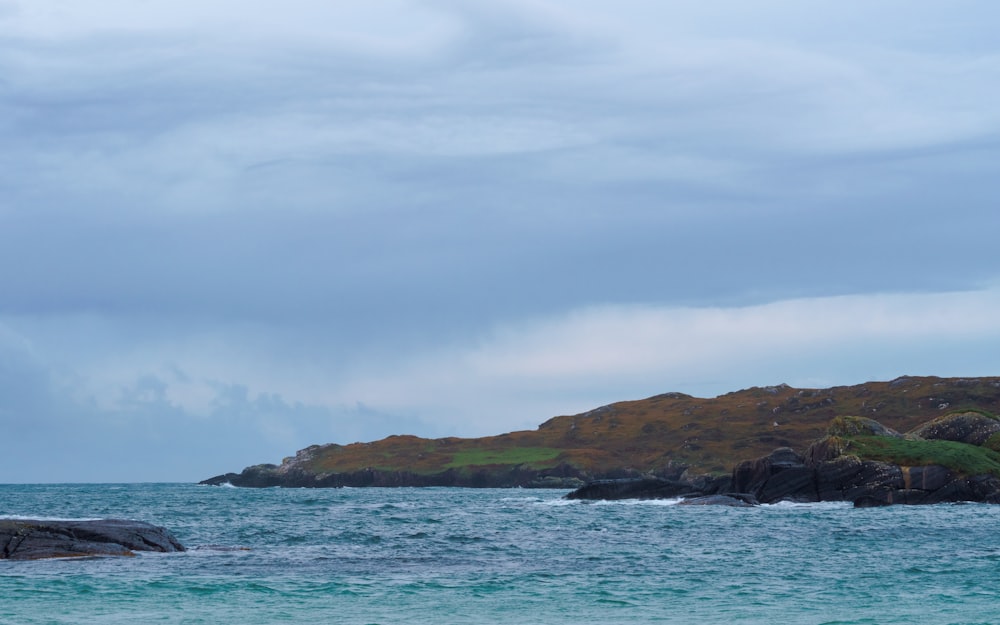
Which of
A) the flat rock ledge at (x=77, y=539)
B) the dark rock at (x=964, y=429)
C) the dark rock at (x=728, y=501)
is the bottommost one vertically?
the dark rock at (x=728, y=501)

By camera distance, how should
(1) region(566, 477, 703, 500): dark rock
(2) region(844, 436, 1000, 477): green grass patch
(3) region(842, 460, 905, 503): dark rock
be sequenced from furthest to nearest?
(1) region(566, 477, 703, 500): dark rock, (2) region(844, 436, 1000, 477): green grass patch, (3) region(842, 460, 905, 503): dark rock

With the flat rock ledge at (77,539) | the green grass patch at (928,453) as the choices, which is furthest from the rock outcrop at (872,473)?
the flat rock ledge at (77,539)

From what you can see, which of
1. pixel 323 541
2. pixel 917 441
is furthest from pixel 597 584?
pixel 917 441

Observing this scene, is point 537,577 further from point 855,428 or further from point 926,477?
point 855,428

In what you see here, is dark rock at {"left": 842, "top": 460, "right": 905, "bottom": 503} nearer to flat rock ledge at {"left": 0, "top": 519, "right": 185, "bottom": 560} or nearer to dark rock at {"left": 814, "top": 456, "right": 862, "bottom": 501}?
dark rock at {"left": 814, "top": 456, "right": 862, "bottom": 501}

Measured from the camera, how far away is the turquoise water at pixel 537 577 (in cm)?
3528

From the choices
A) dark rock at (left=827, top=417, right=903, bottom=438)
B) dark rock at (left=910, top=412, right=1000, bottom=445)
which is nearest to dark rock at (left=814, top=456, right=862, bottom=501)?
dark rock at (left=827, top=417, right=903, bottom=438)

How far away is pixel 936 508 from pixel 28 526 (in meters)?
79.8

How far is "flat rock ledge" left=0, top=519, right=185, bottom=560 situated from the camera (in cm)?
5016

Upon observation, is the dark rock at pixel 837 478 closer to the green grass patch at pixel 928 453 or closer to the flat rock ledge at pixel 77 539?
the green grass patch at pixel 928 453

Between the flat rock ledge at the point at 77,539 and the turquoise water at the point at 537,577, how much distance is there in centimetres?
197

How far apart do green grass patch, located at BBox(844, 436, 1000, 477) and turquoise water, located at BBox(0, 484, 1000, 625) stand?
37.2 metres

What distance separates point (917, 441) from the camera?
403 ft

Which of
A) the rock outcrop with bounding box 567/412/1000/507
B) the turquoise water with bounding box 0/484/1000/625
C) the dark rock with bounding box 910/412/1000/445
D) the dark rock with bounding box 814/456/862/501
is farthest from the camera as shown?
the dark rock with bounding box 910/412/1000/445
